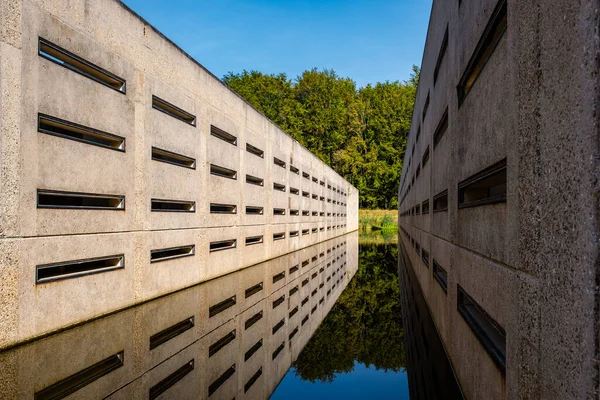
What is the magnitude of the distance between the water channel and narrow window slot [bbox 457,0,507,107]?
3.11m

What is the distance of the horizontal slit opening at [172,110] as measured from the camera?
7964mm

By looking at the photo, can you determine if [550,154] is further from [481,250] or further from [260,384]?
[260,384]

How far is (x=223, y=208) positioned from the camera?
11594mm

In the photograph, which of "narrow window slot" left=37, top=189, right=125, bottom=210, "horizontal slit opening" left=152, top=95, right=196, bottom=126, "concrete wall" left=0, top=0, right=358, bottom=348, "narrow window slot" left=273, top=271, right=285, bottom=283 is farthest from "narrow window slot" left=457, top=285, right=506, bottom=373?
"horizontal slit opening" left=152, top=95, right=196, bottom=126

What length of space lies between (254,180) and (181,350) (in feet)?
30.1

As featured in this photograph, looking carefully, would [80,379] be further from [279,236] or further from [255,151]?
[279,236]

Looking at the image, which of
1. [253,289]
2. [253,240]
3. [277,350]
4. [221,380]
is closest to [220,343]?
[277,350]

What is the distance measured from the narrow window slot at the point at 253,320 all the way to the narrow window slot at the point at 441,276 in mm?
2849

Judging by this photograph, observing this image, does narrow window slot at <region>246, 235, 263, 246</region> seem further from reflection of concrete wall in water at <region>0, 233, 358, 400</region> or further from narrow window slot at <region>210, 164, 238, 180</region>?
reflection of concrete wall in water at <region>0, 233, 358, 400</region>

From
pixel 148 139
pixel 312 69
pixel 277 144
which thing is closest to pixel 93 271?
pixel 148 139

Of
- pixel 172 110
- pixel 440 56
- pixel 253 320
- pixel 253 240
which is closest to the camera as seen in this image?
pixel 253 320

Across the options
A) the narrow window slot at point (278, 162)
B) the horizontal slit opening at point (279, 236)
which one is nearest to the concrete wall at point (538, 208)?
the horizontal slit opening at point (279, 236)

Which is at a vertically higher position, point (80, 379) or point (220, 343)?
point (80, 379)

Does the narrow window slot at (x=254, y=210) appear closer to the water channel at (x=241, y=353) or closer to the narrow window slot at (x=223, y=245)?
the narrow window slot at (x=223, y=245)
